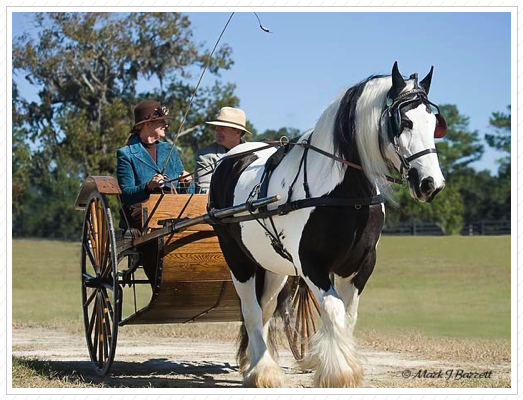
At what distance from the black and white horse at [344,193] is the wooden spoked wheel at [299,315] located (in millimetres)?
1161

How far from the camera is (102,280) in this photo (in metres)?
8.29

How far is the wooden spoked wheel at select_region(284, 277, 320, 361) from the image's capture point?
8062mm

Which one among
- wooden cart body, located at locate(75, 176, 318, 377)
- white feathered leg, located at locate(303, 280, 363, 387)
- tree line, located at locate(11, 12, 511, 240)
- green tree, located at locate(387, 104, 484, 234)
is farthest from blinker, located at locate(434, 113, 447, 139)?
green tree, located at locate(387, 104, 484, 234)

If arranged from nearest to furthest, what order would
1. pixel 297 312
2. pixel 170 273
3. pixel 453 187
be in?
pixel 170 273 < pixel 297 312 < pixel 453 187

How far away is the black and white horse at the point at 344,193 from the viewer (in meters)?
5.78

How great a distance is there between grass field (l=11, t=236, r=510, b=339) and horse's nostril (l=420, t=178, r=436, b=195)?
808cm

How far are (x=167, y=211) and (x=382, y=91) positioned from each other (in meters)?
2.49

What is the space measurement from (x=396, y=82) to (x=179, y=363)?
13.1 ft

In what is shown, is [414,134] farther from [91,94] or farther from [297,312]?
[91,94]

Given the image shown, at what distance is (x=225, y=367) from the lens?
8484 millimetres

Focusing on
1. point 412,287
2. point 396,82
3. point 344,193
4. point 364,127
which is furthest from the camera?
point 412,287

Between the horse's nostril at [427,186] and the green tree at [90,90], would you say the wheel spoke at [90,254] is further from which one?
the green tree at [90,90]

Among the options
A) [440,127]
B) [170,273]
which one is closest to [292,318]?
[170,273]

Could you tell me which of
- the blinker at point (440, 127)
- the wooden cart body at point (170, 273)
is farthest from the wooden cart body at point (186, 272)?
the blinker at point (440, 127)
